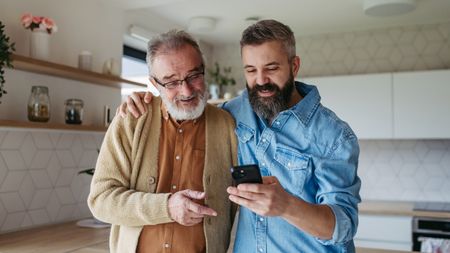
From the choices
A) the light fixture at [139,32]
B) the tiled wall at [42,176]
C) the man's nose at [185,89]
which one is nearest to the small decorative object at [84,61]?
the tiled wall at [42,176]

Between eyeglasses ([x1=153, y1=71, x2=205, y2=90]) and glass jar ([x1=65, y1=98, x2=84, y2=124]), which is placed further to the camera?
glass jar ([x1=65, y1=98, x2=84, y2=124])

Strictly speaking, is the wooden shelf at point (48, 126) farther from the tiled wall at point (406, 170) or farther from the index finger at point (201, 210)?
the tiled wall at point (406, 170)

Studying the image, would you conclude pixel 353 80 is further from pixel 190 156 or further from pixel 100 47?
pixel 190 156

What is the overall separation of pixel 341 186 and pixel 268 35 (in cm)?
50

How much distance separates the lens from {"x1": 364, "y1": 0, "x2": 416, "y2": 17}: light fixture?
315 cm

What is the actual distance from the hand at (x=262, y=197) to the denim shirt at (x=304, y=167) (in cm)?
19

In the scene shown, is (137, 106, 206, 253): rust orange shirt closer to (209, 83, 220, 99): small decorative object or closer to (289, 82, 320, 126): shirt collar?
(289, 82, 320, 126): shirt collar

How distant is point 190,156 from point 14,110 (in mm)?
1468

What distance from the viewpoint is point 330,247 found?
1.31m

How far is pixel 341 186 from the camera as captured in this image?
3.97 ft

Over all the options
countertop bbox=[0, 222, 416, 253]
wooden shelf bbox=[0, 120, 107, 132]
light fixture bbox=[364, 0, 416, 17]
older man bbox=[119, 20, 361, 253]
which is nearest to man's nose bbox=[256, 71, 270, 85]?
older man bbox=[119, 20, 361, 253]

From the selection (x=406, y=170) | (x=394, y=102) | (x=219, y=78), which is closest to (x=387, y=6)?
(x=394, y=102)

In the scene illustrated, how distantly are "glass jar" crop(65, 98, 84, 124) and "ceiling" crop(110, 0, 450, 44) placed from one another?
85 cm

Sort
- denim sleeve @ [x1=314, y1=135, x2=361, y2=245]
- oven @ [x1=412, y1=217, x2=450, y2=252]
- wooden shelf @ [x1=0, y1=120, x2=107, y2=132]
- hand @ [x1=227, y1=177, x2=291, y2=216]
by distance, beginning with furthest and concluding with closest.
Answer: oven @ [x1=412, y1=217, x2=450, y2=252] → wooden shelf @ [x1=0, y1=120, x2=107, y2=132] → denim sleeve @ [x1=314, y1=135, x2=361, y2=245] → hand @ [x1=227, y1=177, x2=291, y2=216]
